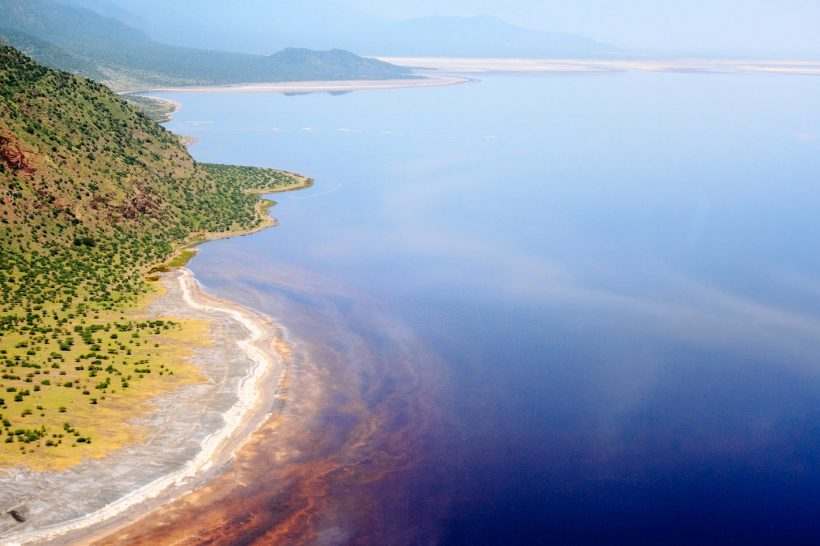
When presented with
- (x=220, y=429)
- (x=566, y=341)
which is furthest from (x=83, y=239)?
(x=566, y=341)

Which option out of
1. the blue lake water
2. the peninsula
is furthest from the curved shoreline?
the blue lake water

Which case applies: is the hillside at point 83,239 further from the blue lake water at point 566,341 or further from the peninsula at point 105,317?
the blue lake water at point 566,341

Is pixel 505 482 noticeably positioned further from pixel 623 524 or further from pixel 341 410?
pixel 341 410

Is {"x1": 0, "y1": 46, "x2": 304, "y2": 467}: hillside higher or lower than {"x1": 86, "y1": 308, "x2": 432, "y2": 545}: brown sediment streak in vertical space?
higher

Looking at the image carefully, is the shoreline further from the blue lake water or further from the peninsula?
the blue lake water

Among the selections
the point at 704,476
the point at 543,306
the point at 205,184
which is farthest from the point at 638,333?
Answer: the point at 205,184

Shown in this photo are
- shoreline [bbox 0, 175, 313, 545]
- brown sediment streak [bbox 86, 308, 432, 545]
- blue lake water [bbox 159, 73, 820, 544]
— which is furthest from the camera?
blue lake water [bbox 159, 73, 820, 544]

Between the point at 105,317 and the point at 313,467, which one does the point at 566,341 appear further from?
the point at 105,317

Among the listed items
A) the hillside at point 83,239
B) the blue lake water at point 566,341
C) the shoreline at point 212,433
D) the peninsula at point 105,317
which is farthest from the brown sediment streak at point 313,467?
the hillside at point 83,239
